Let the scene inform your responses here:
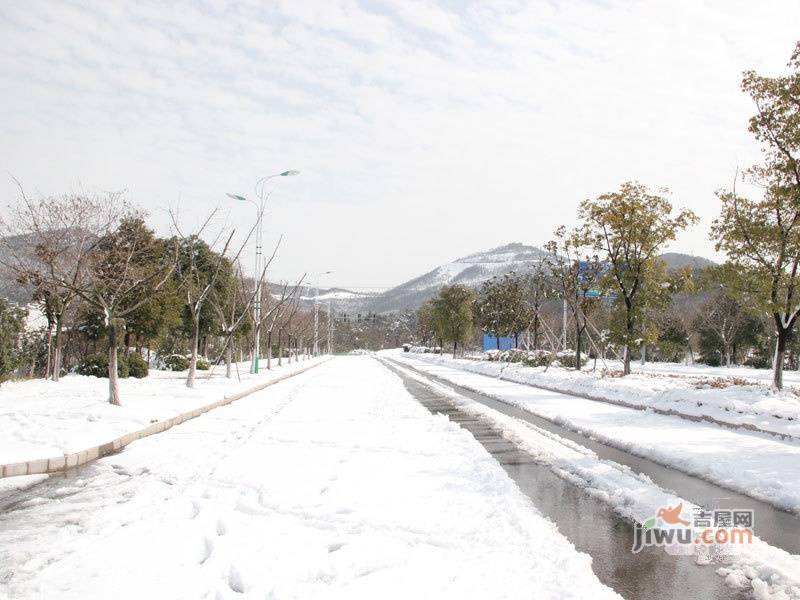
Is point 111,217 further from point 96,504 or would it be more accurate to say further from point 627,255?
point 627,255

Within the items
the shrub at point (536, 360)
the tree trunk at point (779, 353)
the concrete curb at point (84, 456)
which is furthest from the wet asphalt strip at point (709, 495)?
the shrub at point (536, 360)

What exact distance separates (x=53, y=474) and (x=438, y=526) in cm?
619

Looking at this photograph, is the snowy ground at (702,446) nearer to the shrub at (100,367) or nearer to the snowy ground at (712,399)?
the snowy ground at (712,399)

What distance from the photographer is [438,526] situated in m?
6.25

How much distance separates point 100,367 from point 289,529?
961 inches

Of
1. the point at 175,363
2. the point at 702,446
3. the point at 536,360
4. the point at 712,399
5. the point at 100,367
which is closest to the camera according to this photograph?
the point at 702,446

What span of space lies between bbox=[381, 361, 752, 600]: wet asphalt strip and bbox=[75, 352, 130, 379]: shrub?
2169cm

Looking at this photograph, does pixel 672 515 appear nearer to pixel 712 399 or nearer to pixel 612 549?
pixel 612 549

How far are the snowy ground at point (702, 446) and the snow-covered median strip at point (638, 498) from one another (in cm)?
96

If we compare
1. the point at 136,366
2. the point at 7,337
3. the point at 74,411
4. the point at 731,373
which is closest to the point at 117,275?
the point at 7,337

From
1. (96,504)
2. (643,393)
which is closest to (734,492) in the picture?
(96,504)

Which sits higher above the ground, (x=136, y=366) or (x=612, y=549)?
(x=136, y=366)

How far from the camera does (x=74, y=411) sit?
14.3 metres

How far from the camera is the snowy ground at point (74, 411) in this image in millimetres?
10719
